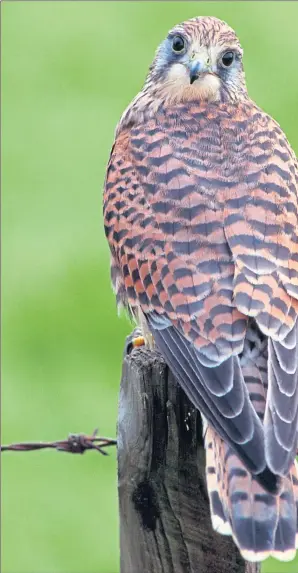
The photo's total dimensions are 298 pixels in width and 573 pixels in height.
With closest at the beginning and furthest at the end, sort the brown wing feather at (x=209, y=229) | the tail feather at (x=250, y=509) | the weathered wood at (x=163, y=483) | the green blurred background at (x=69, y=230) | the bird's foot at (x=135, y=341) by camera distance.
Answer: the tail feather at (x=250, y=509) → the weathered wood at (x=163, y=483) → the brown wing feather at (x=209, y=229) → the bird's foot at (x=135, y=341) → the green blurred background at (x=69, y=230)

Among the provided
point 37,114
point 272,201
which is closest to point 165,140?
point 272,201

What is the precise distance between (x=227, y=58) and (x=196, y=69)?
0.84ft

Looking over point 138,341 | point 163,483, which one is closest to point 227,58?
point 138,341

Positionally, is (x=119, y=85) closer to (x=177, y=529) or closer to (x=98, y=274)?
(x=98, y=274)

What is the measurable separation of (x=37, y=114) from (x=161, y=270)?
7876 millimetres

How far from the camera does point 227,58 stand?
6141mm

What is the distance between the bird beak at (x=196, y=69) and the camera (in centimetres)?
591

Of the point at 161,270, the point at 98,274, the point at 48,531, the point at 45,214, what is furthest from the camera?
the point at 45,214

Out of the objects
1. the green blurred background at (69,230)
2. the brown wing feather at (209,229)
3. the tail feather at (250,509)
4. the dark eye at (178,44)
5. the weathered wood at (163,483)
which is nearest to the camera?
the tail feather at (250,509)

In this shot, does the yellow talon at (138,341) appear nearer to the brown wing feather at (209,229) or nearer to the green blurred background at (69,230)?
the brown wing feather at (209,229)

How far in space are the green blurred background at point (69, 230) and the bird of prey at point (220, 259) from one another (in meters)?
2.99

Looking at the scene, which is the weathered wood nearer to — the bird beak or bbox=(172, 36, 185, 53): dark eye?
the bird beak

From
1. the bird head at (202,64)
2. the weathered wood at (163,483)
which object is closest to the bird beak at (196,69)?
the bird head at (202,64)

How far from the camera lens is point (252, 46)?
13375mm
